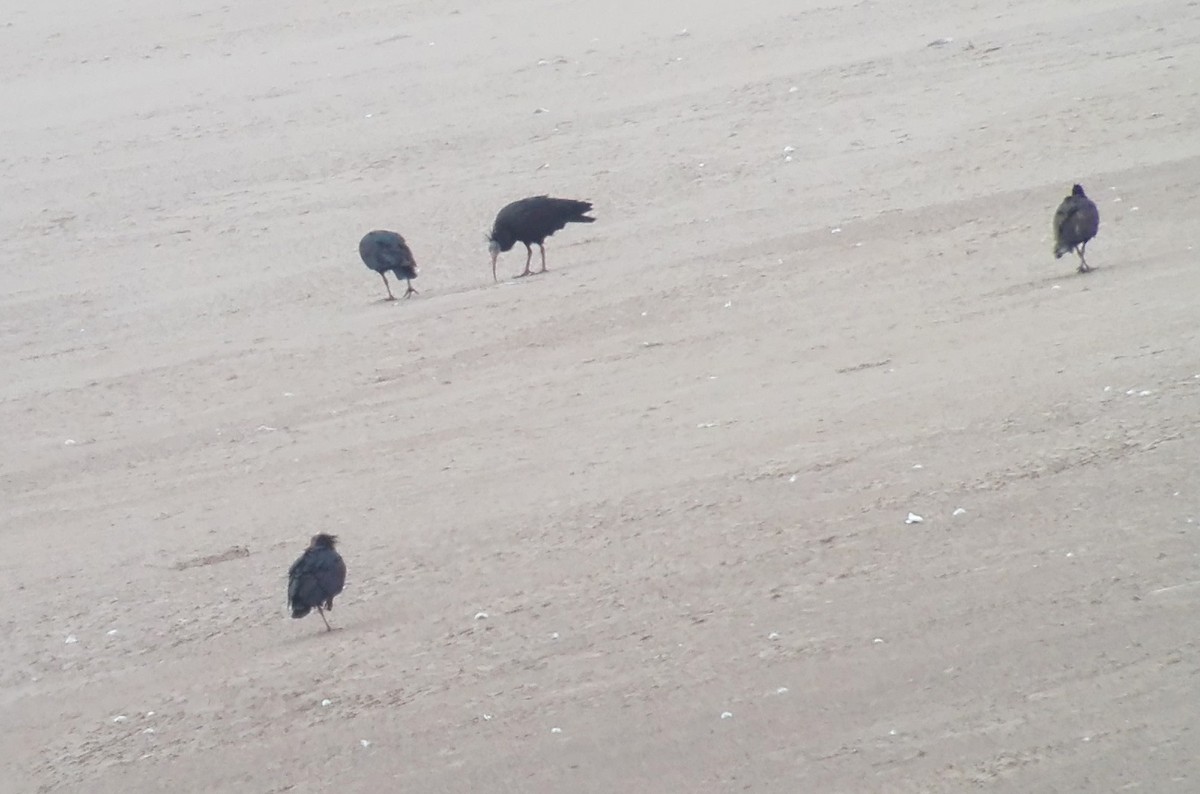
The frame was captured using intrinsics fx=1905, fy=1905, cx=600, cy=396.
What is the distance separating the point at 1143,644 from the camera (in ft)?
21.3

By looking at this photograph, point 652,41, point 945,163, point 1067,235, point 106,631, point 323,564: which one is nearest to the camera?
point 323,564

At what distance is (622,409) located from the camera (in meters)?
9.99

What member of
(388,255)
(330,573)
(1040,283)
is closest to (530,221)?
(388,255)

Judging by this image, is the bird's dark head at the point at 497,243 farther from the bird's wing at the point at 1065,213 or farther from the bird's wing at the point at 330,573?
the bird's wing at the point at 330,573

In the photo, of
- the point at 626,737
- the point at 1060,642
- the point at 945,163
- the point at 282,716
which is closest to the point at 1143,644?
the point at 1060,642

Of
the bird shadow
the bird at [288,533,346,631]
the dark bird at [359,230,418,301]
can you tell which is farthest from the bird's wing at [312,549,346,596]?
the dark bird at [359,230,418,301]

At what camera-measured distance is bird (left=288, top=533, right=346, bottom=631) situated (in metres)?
7.47

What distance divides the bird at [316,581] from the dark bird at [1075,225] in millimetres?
4947

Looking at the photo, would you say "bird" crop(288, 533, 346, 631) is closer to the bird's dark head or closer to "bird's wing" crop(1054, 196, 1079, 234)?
"bird's wing" crop(1054, 196, 1079, 234)

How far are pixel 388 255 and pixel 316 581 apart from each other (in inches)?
214

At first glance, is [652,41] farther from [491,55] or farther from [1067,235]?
[1067,235]

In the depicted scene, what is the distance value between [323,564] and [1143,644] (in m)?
3.16

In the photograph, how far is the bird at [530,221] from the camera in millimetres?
12953

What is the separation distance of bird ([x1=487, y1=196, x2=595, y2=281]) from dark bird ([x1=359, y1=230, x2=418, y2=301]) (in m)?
0.64
